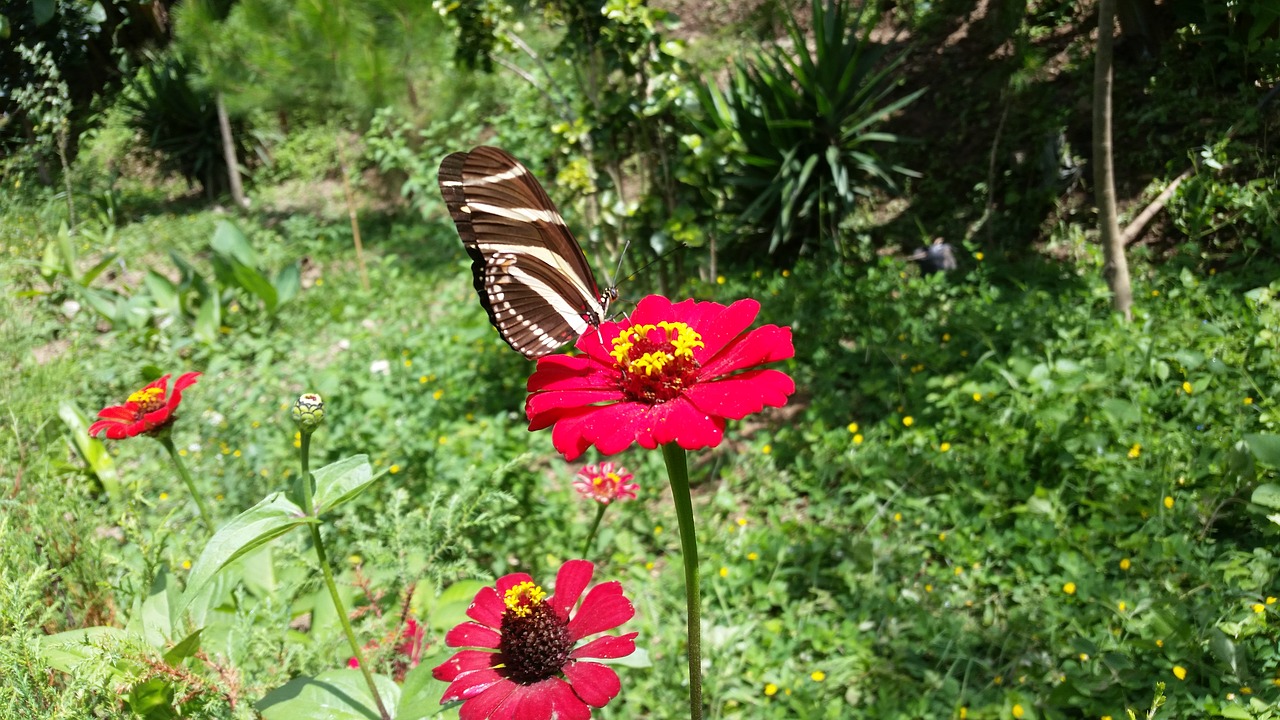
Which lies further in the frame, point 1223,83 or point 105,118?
point 105,118

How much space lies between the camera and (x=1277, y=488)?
1.51 metres

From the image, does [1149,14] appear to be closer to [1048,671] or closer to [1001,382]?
[1001,382]

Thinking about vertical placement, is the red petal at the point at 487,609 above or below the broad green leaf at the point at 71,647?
above

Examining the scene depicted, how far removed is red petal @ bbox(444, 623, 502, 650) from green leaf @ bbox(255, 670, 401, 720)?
249mm

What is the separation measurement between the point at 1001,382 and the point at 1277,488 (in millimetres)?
1135

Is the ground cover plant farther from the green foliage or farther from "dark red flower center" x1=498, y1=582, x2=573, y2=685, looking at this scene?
the green foliage

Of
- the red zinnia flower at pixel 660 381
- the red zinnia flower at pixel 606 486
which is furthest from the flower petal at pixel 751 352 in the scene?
the red zinnia flower at pixel 606 486

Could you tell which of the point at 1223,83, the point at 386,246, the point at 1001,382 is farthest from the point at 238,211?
the point at 1223,83

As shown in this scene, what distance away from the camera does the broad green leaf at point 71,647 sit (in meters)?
1.14

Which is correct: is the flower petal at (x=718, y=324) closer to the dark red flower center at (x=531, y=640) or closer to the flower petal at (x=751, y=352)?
the flower petal at (x=751, y=352)

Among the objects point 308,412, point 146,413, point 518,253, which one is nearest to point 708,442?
point 308,412

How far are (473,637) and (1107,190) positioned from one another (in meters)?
2.73

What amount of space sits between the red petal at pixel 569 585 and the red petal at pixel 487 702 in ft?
0.40

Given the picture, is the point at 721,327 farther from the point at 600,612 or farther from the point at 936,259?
the point at 936,259
